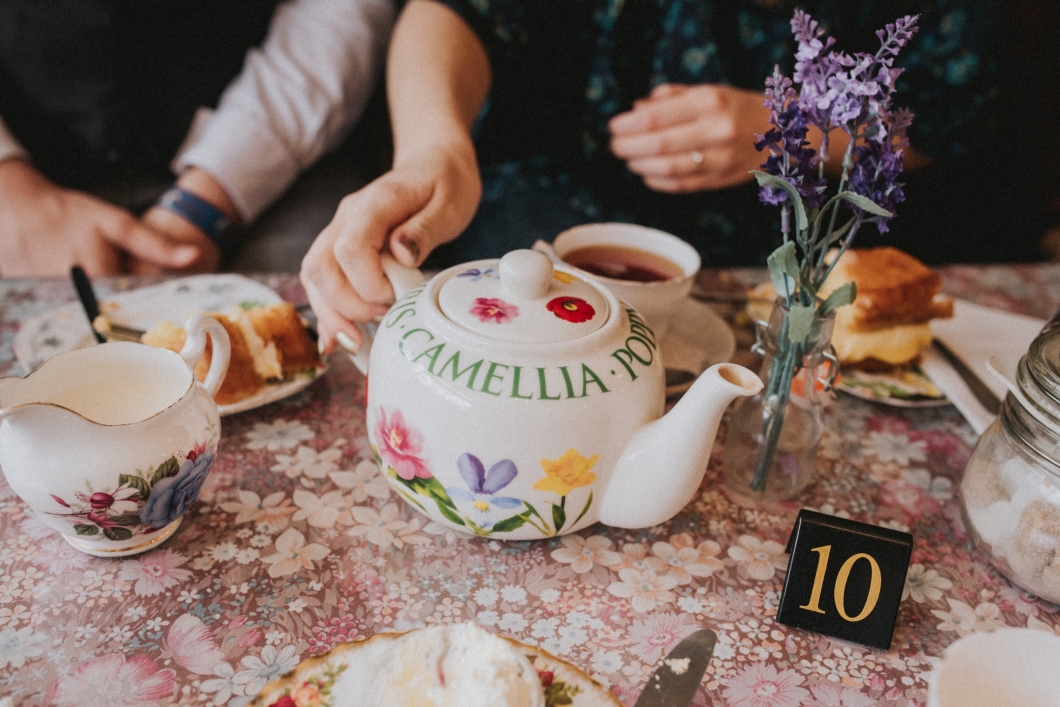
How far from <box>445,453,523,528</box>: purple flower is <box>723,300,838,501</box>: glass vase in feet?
0.91

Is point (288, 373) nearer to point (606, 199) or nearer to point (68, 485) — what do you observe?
point (68, 485)

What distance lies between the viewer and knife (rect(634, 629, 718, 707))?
21.2 inches

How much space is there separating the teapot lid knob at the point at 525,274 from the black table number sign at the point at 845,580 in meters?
0.30

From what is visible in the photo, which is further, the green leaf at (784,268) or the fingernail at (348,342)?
the fingernail at (348,342)

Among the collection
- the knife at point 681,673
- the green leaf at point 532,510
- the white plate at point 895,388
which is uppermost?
the green leaf at point 532,510

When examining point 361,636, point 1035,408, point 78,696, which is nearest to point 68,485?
point 78,696

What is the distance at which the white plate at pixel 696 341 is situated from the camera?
0.89 meters

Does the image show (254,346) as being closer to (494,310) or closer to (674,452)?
(494,310)

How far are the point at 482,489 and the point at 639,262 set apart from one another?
0.42 m

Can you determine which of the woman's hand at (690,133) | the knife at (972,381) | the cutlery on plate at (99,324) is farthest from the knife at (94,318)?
the knife at (972,381)

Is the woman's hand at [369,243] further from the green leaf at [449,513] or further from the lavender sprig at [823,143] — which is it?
the lavender sprig at [823,143]

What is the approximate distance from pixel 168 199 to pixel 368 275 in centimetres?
94

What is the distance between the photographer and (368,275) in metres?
0.74

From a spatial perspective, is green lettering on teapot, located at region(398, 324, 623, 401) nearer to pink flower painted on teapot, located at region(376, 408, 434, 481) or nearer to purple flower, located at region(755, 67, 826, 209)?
pink flower painted on teapot, located at region(376, 408, 434, 481)
